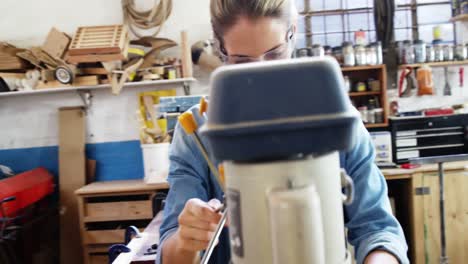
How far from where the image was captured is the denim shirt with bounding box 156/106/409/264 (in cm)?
75

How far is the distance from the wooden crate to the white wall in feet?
1.44

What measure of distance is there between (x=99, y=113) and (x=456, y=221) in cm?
285

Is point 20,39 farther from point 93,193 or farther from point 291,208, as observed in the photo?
point 291,208

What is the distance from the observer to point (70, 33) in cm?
359

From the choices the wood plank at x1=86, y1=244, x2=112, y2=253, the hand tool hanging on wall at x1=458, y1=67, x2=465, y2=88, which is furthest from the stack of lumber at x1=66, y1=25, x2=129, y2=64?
the hand tool hanging on wall at x1=458, y1=67, x2=465, y2=88

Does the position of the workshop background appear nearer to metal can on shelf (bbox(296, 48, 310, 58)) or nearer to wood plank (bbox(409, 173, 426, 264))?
metal can on shelf (bbox(296, 48, 310, 58))

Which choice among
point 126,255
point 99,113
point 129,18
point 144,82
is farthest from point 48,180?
point 126,255

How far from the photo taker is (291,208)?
0.41 metres

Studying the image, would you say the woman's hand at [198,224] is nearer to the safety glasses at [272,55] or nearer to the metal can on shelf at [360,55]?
the safety glasses at [272,55]

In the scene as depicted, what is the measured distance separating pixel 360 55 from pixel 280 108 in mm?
3024

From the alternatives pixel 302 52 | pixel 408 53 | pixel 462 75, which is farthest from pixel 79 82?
pixel 462 75

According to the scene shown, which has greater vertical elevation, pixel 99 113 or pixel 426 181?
pixel 99 113

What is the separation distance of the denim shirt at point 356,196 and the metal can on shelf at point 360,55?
2.53m

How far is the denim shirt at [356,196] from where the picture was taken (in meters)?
0.75
